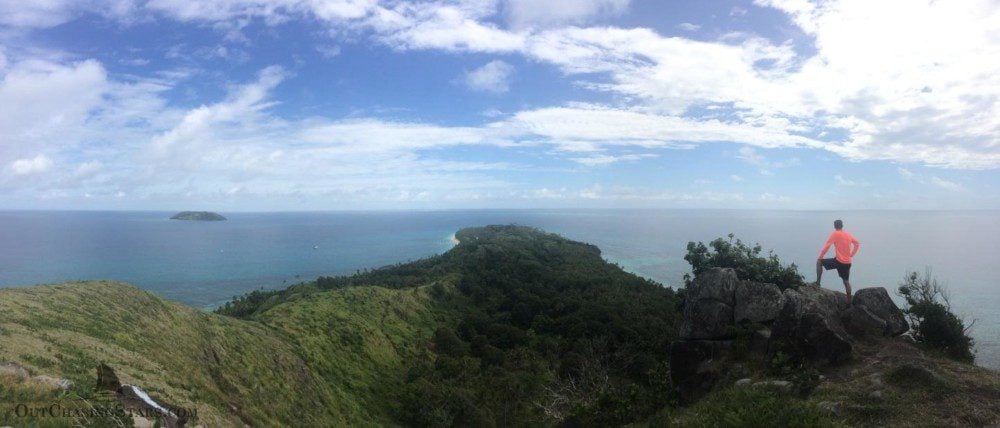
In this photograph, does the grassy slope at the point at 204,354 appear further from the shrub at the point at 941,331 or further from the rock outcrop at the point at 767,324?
the shrub at the point at 941,331

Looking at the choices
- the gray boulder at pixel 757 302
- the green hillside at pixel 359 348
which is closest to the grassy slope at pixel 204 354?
the green hillside at pixel 359 348

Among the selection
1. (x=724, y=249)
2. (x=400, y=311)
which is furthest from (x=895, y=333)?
(x=400, y=311)

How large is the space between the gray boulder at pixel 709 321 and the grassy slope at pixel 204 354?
1979 cm

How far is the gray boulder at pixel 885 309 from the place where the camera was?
1733 cm

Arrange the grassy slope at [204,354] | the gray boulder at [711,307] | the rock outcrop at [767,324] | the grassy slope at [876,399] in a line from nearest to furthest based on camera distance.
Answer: the grassy slope at [876,399] → the grassy slope at [204,354] → the rock outcrop at [767,324] → the gray boulder at [711,307]

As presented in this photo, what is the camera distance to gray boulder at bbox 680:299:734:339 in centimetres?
2078

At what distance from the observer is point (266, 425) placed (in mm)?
20203

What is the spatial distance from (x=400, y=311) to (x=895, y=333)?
54.2m

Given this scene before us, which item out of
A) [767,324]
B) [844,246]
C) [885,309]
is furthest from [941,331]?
[767,324]

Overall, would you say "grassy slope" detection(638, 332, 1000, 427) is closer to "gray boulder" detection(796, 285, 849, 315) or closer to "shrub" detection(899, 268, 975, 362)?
"shrub" detection(899, 268, 975, 362)

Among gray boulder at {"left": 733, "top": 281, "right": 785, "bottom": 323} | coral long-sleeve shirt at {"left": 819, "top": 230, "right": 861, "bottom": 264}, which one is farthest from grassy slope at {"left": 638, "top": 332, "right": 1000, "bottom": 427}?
gray boulder at {"left": 733, "top": 281, "right": 785, "bottom": 323}

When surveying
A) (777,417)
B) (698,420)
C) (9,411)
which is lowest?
(698,420)

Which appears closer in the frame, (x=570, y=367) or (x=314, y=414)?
(x=314, y=414)

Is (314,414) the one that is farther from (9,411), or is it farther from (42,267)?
(42,267)
